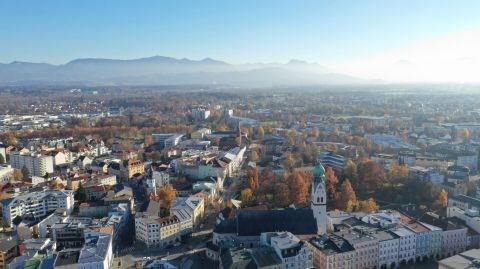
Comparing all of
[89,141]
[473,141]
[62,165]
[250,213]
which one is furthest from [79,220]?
[473,141]

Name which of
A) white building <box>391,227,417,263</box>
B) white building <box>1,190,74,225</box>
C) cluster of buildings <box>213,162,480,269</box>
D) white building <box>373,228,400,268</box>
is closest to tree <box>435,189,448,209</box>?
cluster of buildings <box>213,162,480,269</box>

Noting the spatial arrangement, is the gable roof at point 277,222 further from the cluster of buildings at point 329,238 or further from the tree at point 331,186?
the tree at point 331,186

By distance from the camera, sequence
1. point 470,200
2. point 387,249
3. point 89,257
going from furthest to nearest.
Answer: point 470,200
point 387,249
point 89,257

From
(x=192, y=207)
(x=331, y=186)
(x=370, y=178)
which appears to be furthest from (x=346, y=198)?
(x=192, y=207)

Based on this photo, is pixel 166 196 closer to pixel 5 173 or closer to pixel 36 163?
pixel 36 163

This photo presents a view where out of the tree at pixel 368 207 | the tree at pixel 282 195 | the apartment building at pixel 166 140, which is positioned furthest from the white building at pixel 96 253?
the apartment building at pixel 166 140

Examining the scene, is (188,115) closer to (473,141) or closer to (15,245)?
(473,141)
